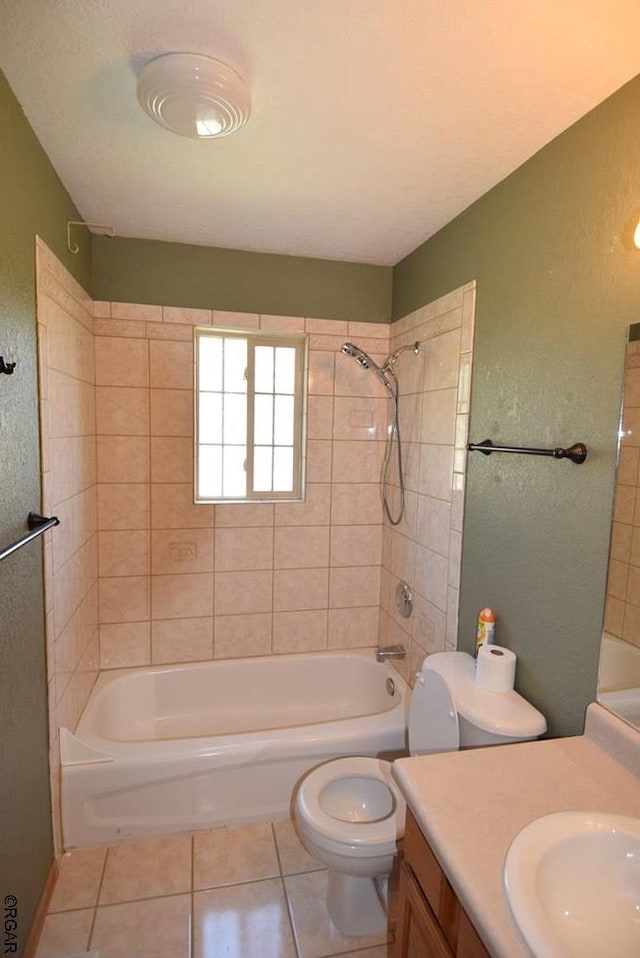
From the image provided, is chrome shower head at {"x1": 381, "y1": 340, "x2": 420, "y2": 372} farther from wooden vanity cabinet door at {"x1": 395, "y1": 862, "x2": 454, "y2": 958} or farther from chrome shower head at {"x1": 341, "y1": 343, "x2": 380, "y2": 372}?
wooden vanity cabinet door at {"x1": 395, "y1": 862, "x2": 454, "y2": 958}

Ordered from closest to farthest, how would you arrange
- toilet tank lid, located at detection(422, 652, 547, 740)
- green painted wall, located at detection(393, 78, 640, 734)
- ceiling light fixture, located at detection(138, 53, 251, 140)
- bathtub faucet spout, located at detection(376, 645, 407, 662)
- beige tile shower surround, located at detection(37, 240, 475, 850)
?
ceiling light fixture, located at detection(138, 53, 251, 140) < green painted wall, located at detection(393, 78, 640, 734) < toilet tank lid, located at detection(422, 652, 547, 740) < beige tile shower surround, located at detection(37, 240, 475, 850) < bathtub faucet spout, located at detection(376, 645, 407, 662)

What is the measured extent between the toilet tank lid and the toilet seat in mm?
419

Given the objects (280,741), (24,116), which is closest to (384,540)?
(280,741)

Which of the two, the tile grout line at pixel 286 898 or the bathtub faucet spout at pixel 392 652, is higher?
the bathtub faucet spout at pixel 392 652

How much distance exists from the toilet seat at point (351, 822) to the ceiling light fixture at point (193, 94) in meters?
2.06

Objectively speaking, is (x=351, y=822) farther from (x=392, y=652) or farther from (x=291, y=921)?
(x=392, y=652)

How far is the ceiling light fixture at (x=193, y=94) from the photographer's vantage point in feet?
3.77

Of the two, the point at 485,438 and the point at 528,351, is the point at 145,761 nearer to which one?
the point at 485,438

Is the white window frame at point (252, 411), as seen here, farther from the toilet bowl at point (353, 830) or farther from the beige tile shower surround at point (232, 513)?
the toilet bowl at point (353, 830)

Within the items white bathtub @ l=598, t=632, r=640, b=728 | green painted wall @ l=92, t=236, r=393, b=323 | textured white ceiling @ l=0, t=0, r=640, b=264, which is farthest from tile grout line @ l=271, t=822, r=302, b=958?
textured white ceiling @ l=0, t=0, r=640, b=264

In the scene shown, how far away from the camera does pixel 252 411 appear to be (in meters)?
2.66

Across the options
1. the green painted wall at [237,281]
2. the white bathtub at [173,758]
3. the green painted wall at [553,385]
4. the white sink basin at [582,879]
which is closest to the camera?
the white sink basin at [582,879]

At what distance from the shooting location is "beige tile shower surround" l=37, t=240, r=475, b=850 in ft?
6.50

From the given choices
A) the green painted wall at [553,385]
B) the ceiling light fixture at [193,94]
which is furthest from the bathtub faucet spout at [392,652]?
the ceiling light fixture at [193,94]
